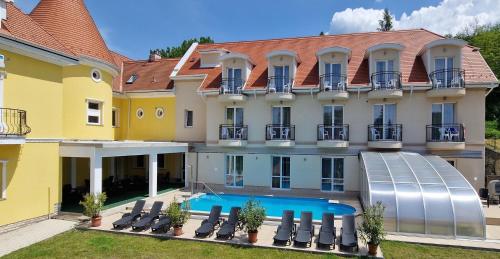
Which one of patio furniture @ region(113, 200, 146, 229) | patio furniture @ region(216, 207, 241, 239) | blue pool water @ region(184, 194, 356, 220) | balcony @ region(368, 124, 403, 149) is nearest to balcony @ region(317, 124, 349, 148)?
balcony @ region(368, 124, 403, 149)

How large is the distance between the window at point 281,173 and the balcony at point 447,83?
10.0m

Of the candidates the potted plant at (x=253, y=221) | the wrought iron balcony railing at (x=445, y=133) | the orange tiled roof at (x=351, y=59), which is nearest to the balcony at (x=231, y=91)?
the orange tiled roof at (x=351, y=59)

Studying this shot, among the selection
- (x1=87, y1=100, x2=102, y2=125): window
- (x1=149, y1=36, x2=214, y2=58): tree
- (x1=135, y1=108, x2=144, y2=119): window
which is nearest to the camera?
(x1=87, y1=100, x2=102, y2=125): window

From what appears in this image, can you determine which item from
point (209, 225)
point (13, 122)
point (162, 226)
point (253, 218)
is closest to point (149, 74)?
point (13, 122)

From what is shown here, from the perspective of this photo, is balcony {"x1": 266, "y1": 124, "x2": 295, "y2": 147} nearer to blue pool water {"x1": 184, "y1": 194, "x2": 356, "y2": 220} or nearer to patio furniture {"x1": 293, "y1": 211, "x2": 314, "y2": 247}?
blue pool water {"x1": 184, "y1": 194, "x2": 356, "y2": 220}

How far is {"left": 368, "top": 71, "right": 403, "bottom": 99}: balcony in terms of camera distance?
64.5 feet

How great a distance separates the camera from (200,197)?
20891 millimetres

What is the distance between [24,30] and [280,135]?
50.5ft

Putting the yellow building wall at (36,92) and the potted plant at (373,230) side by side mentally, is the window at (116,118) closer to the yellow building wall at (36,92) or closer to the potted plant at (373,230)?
the yellow building wall at (36,92)

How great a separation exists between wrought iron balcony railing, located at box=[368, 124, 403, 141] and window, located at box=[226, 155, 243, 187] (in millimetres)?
9131

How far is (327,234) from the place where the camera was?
484 inches

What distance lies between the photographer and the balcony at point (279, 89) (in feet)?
70.3

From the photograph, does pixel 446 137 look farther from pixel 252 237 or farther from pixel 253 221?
pixel 252 237

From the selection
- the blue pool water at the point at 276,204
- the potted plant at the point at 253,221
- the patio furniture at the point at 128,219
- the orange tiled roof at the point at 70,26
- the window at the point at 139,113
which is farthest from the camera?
the window at the point at 139,113
